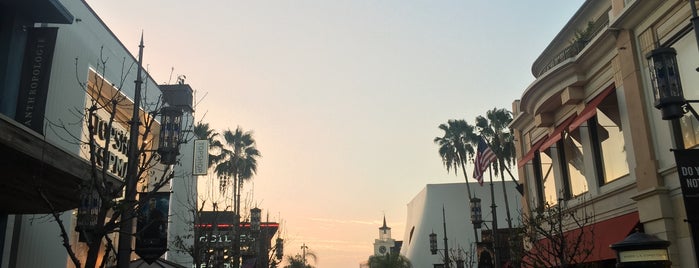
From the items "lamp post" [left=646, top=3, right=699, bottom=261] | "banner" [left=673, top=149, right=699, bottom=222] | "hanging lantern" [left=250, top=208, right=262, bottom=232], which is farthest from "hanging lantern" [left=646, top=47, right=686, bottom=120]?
"hanging lantern" [left=250, top=208, right=262, bottom=232]

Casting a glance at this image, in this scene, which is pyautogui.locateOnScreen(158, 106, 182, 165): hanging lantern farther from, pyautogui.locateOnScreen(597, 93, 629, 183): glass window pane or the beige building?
pyautogui.locateOnScreen(597, 93, 629, 183): glass window pane

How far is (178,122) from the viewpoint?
1481 centimetres

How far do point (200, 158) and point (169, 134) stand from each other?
2109 centimetres

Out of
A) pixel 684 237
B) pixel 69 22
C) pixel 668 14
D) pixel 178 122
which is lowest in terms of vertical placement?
pixel 684 237

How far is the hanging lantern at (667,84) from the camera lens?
31.2 ft

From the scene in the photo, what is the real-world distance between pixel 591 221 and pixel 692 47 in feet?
25.1

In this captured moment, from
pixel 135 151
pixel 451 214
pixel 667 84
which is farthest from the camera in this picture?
pixel 451 214

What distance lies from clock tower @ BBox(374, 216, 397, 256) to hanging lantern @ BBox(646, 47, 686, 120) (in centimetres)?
12827

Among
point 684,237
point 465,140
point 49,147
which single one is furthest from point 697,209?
point 465,140

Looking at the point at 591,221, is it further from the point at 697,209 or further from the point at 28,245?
the point at 28,245

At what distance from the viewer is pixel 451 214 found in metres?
77.4

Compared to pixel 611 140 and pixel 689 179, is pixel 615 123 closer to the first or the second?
pixel 611 140

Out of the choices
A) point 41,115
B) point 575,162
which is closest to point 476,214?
point 575,162

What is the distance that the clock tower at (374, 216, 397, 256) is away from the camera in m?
139
